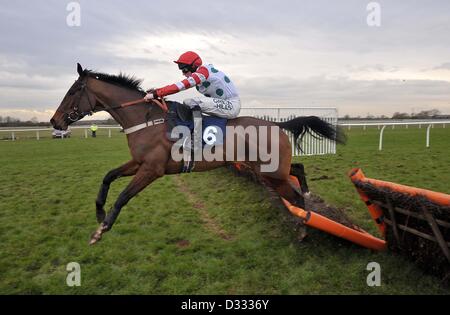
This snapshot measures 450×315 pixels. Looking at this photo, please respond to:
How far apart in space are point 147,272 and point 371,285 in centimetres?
241

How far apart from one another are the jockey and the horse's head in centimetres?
83

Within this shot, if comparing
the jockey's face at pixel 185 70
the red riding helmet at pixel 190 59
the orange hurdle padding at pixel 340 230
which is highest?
the red riding helmet at pixel 190 59

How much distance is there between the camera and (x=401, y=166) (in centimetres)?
1013

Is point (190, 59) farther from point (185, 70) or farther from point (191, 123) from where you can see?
point (191, 123)

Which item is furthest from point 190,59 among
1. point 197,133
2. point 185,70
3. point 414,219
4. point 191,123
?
point 414,219

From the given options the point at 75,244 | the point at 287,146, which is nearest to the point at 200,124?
the point at 287,146

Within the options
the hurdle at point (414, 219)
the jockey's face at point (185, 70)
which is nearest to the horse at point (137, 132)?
the jockey's face at point (185, 70)

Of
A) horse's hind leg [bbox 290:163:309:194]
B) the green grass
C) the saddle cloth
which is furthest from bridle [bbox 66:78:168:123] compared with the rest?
horse's hind leg [bbox 290:163:309:194]

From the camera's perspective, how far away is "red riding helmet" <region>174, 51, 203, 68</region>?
4.70 meters

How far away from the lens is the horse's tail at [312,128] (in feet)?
17.7

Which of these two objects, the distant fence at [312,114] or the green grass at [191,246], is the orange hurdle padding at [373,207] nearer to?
the green grass at [191,246]

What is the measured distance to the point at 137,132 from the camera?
4672 mm

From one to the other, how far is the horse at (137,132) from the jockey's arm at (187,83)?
20 centimetres

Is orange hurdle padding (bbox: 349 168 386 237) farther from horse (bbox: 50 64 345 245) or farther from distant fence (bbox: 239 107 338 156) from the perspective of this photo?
distant fence (bbox: 239 107 338 156)
